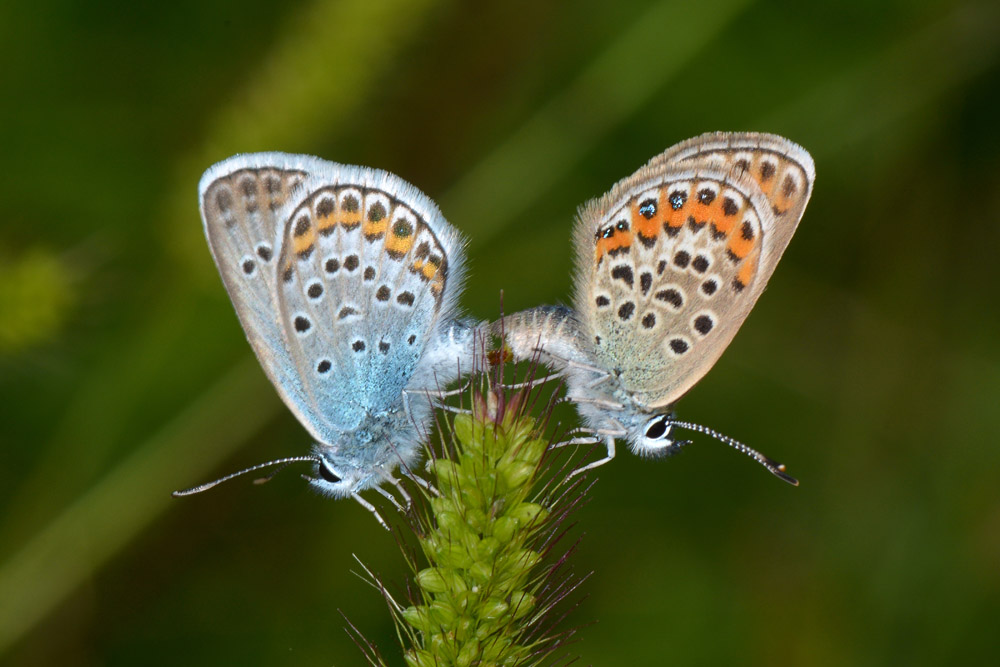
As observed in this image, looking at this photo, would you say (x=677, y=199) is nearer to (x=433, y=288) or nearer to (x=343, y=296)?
(x=433, y=288)

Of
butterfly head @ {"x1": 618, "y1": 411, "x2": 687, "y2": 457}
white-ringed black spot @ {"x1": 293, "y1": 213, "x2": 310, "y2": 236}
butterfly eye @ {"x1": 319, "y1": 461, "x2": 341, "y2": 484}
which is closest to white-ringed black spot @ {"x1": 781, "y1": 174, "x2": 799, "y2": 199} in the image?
butterfly head @ {"x1": 618, "y1": 411, "x2": 687, "y2": 457}

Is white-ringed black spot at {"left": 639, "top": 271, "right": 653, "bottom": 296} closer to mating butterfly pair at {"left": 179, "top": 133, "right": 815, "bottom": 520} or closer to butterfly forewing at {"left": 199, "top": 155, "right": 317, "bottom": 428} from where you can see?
mating butterfly pair at {"left": 179, "top": 133, "right": 815, "bottom": 520}

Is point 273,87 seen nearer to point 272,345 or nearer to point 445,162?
point 445,162

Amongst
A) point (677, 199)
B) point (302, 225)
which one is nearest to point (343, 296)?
point (302, 225)

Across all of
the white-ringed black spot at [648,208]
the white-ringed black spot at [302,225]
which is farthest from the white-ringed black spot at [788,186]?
the white-ringed black spot at [302,225]

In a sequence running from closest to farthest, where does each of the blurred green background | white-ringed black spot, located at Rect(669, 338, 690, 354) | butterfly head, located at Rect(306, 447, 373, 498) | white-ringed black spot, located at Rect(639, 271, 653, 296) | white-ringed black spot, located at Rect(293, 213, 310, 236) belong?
butterfly head, located at Rect(306, 447, 373, 498) < white-ringed black spot, located at Rect(293, 213, 310, 236) < white-ringed black spot, located at Rect(669, 338, 690, 354) < white-ringed black spot, located at Rect(639, 271, 653, 296) < the blurred green background

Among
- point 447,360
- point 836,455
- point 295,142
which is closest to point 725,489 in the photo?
point 836,455
